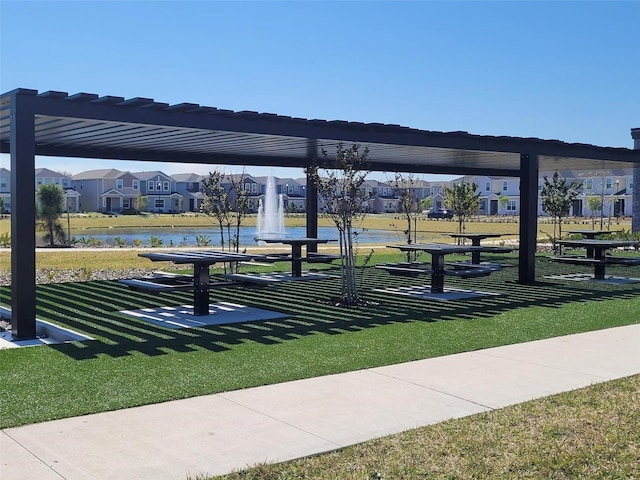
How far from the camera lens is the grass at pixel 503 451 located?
4.66 meters

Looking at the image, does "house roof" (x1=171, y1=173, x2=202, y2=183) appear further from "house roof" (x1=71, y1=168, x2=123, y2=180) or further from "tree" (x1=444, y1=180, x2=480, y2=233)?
"tree" (x1=444, y1=180, x2=480, y2=233)

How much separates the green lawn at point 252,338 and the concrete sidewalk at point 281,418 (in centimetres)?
38

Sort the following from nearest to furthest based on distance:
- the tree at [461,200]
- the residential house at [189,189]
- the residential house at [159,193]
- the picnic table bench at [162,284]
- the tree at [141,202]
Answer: the picnic table bench at [162,284] → the tree at [461,200] → the tree at [141,202] → the residential house at [159,193] → the residential house at [189,189]

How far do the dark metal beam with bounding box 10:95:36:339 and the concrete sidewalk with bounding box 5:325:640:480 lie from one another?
3.72 metres

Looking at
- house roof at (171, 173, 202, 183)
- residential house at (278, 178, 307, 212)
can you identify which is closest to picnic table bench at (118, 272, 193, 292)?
house roof at (171, 173, 202, 183)

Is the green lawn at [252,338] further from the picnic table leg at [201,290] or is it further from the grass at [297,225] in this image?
the grass at [297,225]

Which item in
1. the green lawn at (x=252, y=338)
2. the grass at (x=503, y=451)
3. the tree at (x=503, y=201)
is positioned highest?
the tree at (x=503, y=201)

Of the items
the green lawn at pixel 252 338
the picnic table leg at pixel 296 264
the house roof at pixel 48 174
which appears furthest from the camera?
the house roof at pixel 48 174

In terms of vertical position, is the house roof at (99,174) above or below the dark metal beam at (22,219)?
above

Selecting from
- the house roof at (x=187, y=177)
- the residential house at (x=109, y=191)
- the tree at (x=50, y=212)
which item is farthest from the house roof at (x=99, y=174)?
the tree at (x=50, y=212)

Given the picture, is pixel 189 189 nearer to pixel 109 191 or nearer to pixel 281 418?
pixel 109 191

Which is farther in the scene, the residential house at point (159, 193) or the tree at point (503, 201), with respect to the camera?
the residential house at point (159, 193)

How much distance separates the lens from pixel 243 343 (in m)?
8.85

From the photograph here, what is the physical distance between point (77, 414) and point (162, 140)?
8.61 metres
